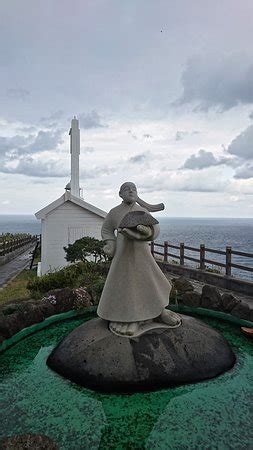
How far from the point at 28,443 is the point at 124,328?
8.42 ft

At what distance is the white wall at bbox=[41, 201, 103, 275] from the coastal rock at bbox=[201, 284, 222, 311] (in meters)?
8.37

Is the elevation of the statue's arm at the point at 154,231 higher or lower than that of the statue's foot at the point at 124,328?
higher

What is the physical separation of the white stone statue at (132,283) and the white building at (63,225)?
9.13 meters

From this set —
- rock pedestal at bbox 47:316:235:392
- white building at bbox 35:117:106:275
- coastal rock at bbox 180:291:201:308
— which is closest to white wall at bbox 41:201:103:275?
white building at bbox 35:117:106:275

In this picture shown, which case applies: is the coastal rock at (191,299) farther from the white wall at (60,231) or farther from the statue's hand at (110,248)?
the white wall at (60,231)

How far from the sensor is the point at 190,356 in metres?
5.26

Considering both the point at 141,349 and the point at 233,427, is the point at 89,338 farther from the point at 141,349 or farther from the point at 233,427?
the point at 233,427

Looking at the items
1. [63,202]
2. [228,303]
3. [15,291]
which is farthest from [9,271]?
[228,303]

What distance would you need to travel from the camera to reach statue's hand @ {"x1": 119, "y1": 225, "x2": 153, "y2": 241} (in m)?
5.25

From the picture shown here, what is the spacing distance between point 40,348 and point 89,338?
1324 mm

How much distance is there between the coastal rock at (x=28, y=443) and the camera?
3.08 m

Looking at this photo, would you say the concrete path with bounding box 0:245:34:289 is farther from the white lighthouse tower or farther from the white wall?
the white lighthouse tower

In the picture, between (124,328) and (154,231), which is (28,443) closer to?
(124,328)

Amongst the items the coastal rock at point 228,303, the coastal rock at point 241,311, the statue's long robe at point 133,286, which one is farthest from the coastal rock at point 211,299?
the statue's long robe at point 133,286
